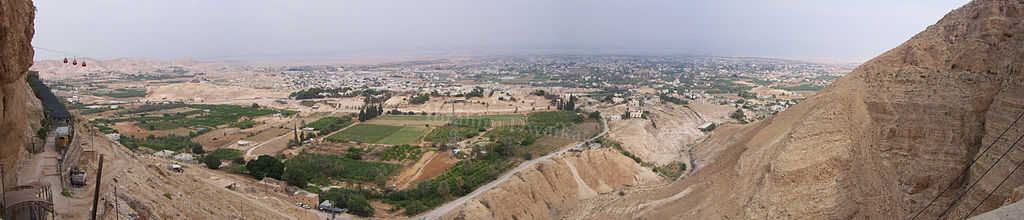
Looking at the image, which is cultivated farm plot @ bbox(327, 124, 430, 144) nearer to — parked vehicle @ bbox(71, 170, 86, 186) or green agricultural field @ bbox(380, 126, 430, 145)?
green agricultural field @ bbox(380, 126, 430, 145)

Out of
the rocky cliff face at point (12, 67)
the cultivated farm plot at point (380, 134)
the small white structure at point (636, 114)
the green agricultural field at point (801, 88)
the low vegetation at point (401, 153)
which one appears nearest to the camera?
the rocky cliff face at point (12, 67)

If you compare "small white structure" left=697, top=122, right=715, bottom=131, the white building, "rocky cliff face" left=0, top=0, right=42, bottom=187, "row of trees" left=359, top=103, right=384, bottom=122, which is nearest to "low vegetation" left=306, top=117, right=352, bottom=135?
"row of trees" left=359, top=103, right=384, bottom=122

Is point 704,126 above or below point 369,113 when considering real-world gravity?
below

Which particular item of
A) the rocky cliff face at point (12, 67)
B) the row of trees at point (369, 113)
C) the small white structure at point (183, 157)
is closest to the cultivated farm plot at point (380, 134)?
the row of trees at point (369, 113)

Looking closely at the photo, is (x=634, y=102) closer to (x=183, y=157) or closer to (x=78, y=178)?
(x=183, y=157)

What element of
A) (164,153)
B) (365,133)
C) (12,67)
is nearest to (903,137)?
(12,67)

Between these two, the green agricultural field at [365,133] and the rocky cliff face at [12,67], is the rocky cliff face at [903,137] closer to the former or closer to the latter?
the rocky cliff face at [12,67]
